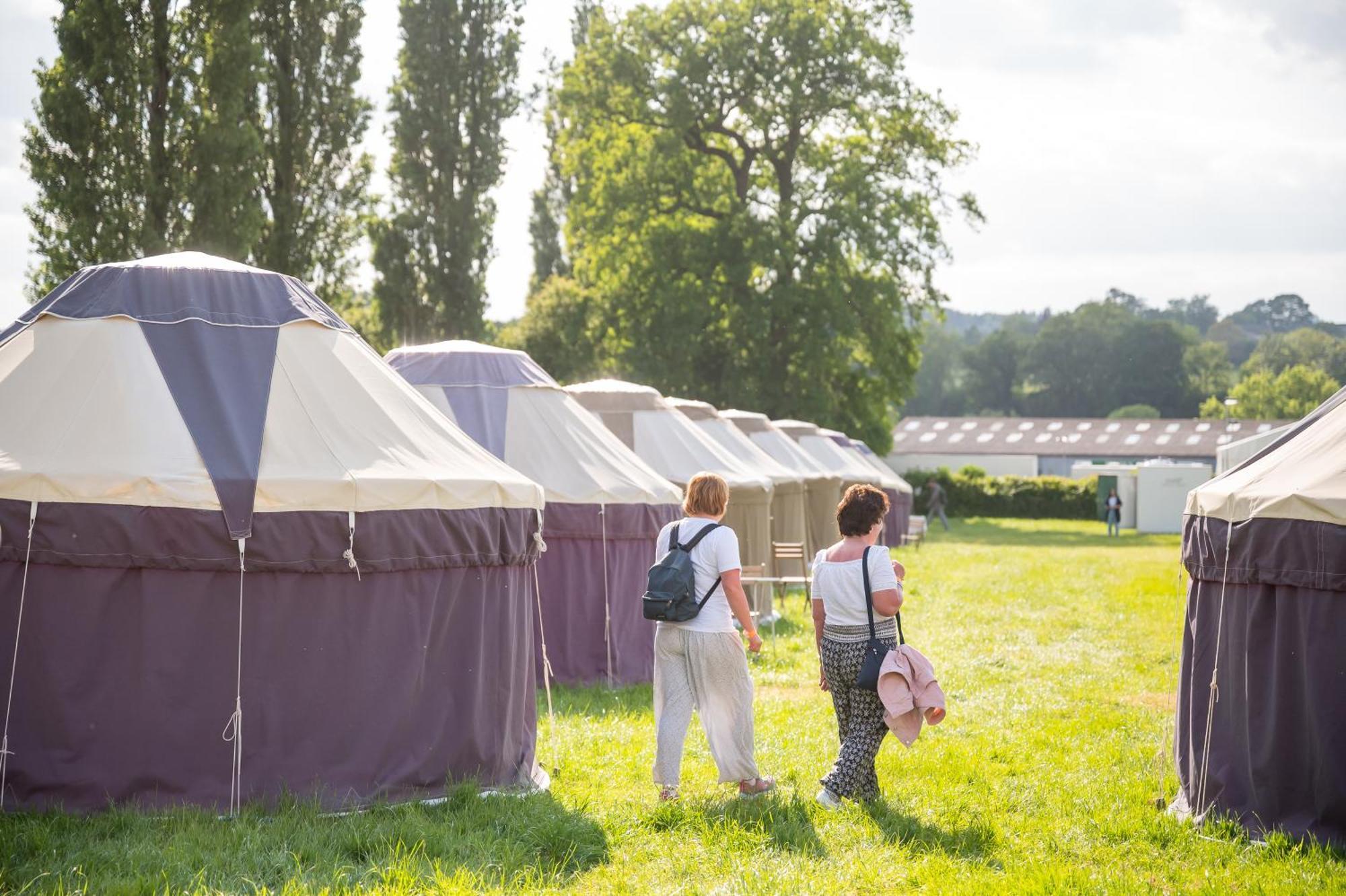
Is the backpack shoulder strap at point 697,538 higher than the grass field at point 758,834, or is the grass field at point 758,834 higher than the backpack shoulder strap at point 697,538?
the backpack shoulder strap at point 697,538

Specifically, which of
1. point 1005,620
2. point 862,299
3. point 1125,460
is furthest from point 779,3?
point 1125,460

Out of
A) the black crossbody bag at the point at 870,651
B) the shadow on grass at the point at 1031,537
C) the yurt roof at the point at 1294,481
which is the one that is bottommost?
the shadow on grass at the point at 1031,537

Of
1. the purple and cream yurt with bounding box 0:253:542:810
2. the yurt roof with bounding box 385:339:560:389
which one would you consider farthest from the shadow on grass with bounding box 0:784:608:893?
the yurt roof with bounding box 385:339:560:389

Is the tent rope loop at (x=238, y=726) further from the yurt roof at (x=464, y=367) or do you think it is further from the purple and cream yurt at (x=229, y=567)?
the yurt roof at (x=464, y=367)

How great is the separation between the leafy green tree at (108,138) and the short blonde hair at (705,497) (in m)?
15.7

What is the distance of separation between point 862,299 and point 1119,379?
7469cm

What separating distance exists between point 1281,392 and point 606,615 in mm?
95098

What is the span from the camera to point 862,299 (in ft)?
117

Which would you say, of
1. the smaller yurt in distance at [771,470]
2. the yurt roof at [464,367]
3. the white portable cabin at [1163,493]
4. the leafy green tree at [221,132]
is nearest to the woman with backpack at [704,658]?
the yurt roof at [464,367]

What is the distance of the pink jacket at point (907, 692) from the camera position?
6.53 m

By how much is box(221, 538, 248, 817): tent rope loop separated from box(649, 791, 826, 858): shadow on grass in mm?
1982

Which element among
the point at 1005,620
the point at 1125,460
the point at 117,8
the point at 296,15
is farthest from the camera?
the point at 1125,460

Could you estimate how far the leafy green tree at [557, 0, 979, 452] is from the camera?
35375 millimetres

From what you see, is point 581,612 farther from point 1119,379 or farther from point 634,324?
point 1119,379
